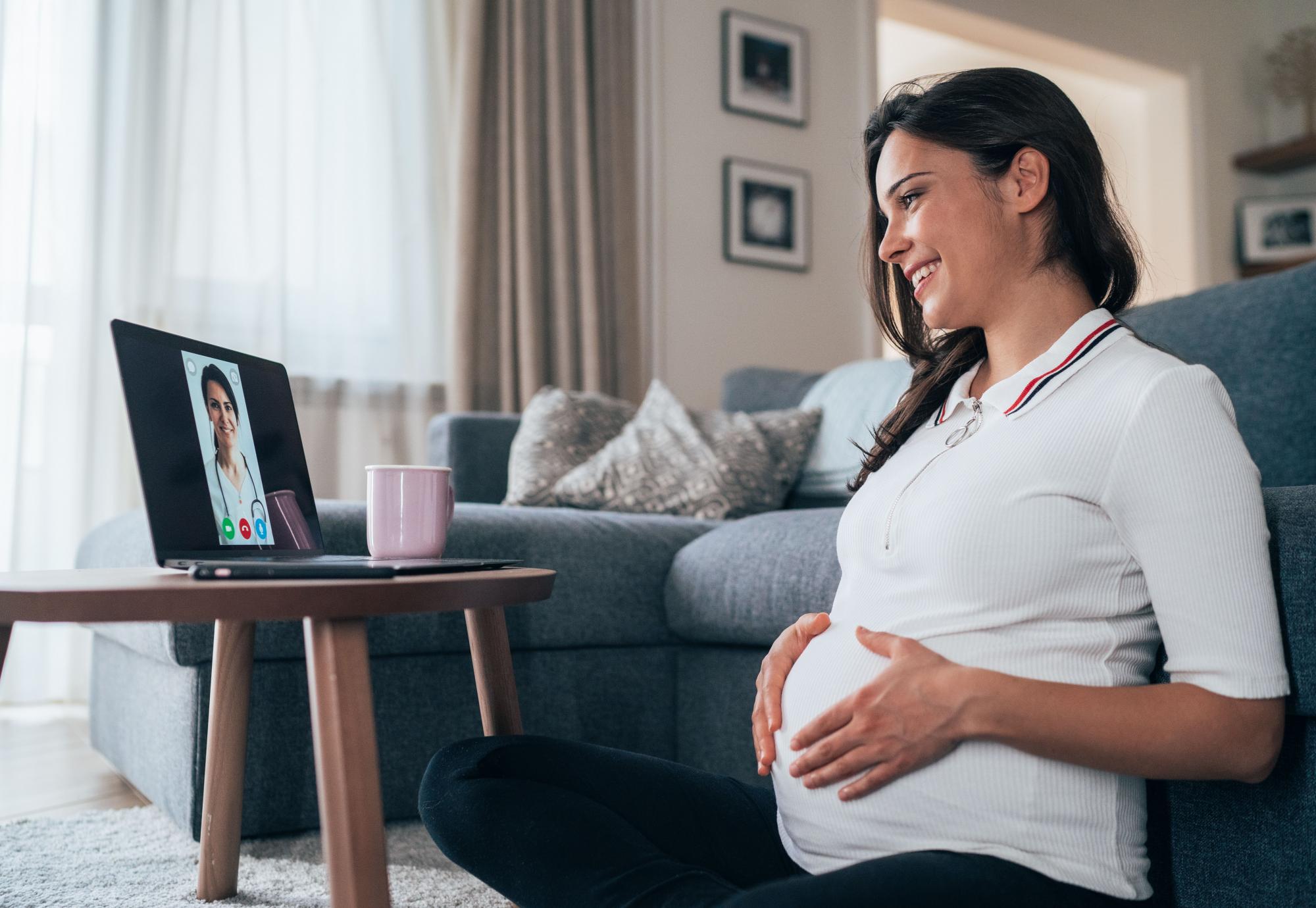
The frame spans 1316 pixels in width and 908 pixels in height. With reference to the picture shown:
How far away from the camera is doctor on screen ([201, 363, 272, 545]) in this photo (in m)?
0.90

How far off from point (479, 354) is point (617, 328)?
1.57 feet

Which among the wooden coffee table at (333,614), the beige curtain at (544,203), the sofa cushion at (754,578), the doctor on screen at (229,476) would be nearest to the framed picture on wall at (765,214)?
the beige curtain at (544,203)

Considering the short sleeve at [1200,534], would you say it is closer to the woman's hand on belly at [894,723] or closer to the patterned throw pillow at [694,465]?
the woman's hand on belly at [894,723]

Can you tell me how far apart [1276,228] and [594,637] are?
173 inches

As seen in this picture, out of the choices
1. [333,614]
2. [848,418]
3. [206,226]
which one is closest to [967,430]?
[333,614]

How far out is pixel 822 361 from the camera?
12.3 feet

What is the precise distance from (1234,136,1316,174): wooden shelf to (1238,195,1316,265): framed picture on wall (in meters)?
0.15

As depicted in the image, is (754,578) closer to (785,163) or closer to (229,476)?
(229,476)

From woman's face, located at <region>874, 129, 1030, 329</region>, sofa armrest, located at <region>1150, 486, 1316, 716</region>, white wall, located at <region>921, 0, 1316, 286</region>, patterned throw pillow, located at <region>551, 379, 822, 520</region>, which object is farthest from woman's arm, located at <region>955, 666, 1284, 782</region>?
white wall, located at <region>921, 0, 1316, 286</region>

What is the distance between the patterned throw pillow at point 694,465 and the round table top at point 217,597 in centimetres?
139

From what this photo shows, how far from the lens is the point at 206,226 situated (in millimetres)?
2789

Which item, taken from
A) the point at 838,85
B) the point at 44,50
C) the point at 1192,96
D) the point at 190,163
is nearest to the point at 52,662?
the point at 190,163

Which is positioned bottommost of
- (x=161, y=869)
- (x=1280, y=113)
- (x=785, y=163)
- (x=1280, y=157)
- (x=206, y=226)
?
(x=161, y=869)

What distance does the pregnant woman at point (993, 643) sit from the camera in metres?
0.69
